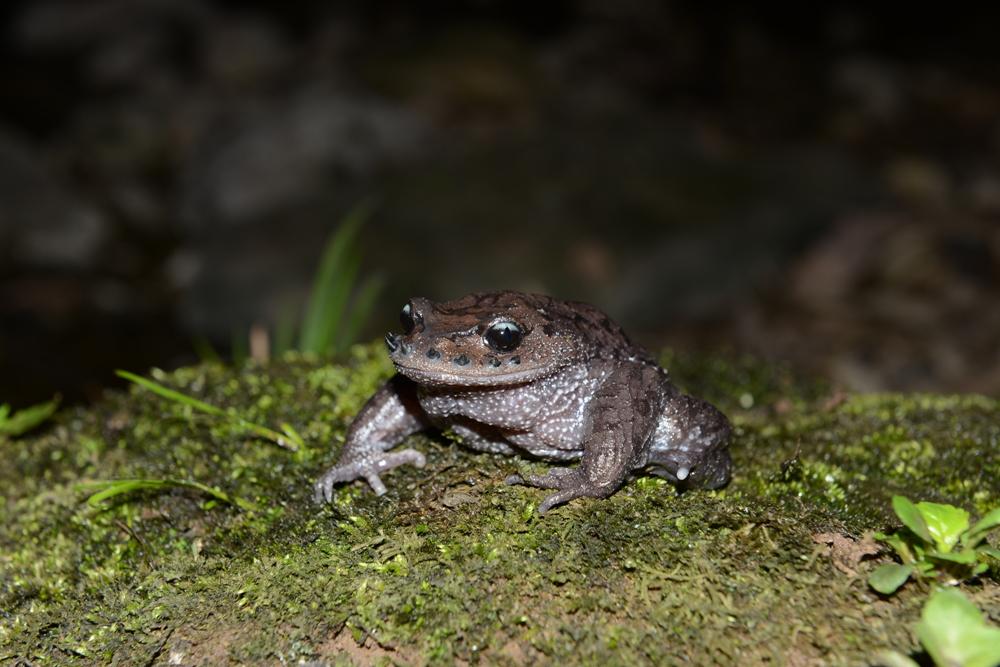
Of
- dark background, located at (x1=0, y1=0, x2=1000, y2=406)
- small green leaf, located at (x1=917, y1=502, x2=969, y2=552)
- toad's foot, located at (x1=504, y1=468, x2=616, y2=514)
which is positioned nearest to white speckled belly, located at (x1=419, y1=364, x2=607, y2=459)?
toad's foot, located at (x1=504, y1=468, x2=616, y2=514)

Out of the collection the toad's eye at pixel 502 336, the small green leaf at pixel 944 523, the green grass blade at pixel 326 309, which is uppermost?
the toad's eye at pixel 502 336

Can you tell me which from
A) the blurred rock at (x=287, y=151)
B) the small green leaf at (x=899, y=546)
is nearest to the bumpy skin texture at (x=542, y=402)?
the small green leaf at (x=899, y=546)

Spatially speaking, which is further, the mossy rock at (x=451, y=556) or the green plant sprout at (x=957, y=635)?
the mossy rock at (x=451, y=556)

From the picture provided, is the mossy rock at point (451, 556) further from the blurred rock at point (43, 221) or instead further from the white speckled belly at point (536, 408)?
the blurred rock at point (43, 221)

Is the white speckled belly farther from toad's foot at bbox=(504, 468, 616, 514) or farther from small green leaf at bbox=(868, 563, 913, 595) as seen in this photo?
small green leaf at bbox=(868, 563, 913, 595)

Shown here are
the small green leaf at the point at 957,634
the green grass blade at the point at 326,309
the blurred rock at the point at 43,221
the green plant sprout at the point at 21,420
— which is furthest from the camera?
the blurred rock at the point at 43,221

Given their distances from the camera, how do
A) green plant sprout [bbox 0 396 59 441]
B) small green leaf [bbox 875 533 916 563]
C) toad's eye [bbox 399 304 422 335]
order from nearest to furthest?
1. small green leaf [bbox 875 533 916 563]
2. toad's eye [bbox 399 304 422 335]
3. green plant sprout [bbox 0 396 59 441]
